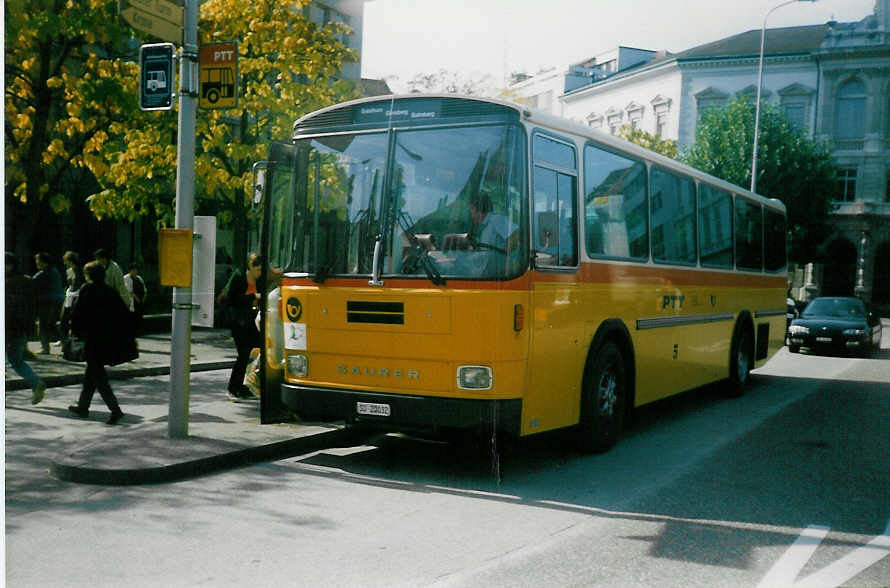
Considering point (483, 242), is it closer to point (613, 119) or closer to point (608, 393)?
point (608, 393)

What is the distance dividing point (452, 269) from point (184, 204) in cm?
237

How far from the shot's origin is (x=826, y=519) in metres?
5.79

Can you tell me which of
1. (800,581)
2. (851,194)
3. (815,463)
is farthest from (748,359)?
(851,194)

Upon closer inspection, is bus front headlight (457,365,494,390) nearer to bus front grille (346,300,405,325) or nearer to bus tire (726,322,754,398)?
bus front grille (346,300,405,325)

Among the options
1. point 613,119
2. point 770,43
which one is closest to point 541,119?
point 613,119

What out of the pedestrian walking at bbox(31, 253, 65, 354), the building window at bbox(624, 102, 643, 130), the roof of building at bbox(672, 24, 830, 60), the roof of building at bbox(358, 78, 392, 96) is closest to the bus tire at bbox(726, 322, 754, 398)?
the building window at bbox(624, 102, 643, 130)

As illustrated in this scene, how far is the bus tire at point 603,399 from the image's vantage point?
24.8ft

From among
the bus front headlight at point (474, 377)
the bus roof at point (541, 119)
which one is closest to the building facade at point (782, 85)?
the bus roof at point (541, 119)

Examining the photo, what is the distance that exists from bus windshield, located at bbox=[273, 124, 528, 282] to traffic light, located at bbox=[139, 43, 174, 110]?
45.7 inches

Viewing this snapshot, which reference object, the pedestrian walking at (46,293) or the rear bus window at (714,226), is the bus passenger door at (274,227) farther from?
the pedestrian walking at (46,293)

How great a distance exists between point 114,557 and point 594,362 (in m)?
4.21

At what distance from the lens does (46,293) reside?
13.3 m

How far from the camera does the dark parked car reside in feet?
65.1

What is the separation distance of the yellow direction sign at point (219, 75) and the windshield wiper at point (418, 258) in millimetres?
1838
